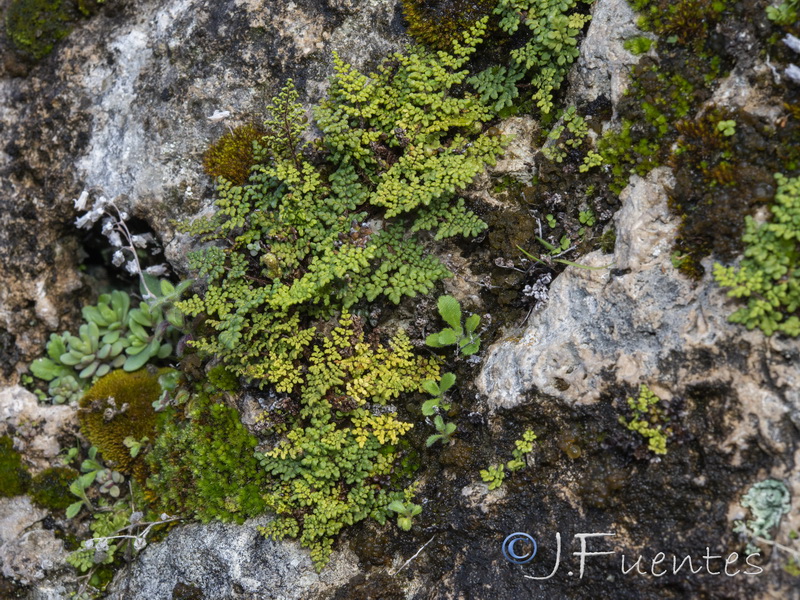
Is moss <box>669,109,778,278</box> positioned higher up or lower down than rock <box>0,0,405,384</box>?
lower down

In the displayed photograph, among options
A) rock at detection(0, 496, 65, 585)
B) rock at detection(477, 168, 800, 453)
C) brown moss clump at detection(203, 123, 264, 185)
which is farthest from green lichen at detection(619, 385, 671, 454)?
rock at detection(0, 496, 65, 585)

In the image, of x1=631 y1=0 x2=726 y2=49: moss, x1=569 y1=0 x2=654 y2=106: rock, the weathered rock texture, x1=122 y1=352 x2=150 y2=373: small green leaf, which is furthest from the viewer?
x1=122 y1=352 x2=150 y2=373: small green leaf

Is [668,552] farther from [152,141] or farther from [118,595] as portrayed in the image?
[152,141]

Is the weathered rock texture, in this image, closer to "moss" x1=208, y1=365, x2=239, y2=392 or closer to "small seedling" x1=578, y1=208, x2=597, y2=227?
"small seedling" x1=578, y1=208, x2=597, y2=227

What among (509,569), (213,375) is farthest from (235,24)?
(509,569)

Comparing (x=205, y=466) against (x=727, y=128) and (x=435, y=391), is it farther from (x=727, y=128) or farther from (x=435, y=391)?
(x=727, y=128)

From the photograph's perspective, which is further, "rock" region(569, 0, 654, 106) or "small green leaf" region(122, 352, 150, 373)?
"small green leaf" region(122, 352, 150, 373)

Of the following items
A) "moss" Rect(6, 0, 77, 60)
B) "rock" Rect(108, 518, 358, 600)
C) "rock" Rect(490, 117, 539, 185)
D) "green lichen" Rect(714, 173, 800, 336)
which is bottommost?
"rock" Rect(108, 518, 358, 600)
